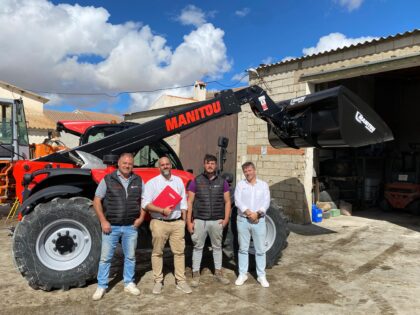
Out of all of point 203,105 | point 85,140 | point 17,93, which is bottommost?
point 85,140

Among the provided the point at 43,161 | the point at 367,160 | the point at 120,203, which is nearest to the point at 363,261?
the point at 120,203

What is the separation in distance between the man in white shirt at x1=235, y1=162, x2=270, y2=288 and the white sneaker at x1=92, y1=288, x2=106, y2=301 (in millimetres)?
1664

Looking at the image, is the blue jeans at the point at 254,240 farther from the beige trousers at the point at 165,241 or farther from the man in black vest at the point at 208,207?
the beige trousers at the point at 165,241

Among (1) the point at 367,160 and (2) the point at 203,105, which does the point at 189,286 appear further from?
(1) the point at 367,160

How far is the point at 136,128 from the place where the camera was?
5305 millimetres

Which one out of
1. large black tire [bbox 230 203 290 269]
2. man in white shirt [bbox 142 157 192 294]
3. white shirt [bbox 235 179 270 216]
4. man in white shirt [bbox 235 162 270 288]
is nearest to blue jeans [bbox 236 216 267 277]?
man in white shirt [bbox 235 162 270 288]

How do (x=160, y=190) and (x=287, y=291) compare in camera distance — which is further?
(x=287, y=291)

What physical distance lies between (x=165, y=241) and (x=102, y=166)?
145cm

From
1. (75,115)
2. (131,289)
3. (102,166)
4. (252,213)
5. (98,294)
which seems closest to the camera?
Result: (98,294)

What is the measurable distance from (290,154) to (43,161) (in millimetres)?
5891

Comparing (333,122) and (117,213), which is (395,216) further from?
(117,213)

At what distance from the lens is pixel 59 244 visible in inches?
182

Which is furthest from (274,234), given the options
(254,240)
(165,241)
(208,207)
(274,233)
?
(165,241)

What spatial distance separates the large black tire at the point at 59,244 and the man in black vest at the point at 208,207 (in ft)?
3.95
